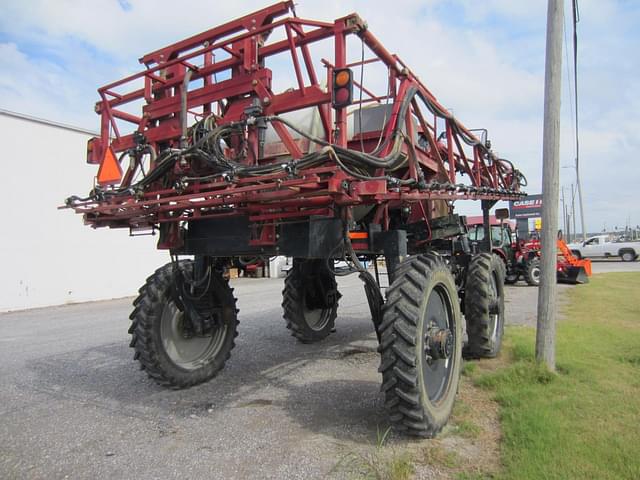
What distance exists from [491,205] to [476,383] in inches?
138

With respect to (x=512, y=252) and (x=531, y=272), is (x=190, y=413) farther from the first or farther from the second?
(x=512, y=252)

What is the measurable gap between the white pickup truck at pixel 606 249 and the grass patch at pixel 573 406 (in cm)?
3033

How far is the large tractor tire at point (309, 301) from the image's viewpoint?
7.23 meters

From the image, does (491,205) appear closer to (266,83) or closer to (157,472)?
(266,83)

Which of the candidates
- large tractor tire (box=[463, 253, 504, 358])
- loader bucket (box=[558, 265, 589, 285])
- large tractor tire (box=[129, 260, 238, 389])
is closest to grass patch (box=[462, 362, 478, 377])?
large tractor tire (box=[463, 253, 504, 358])

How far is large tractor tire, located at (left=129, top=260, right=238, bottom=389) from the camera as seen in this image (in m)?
4.76

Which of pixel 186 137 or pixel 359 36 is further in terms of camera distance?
pixel 186 137

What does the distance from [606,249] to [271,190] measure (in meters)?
37.7

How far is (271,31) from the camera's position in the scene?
391 cm

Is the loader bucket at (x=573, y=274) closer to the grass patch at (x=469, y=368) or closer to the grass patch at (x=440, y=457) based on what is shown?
the grass patch at (x=469, y=368)

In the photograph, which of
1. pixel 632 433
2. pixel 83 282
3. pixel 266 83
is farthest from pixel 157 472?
pixel 83 282

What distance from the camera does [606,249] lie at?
3456cm

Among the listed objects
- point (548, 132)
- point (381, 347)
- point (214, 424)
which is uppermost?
point (548, 132)

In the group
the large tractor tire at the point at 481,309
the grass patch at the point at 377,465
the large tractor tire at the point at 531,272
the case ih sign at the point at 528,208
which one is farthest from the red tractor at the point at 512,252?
the case ih sign at the point at 528,208
